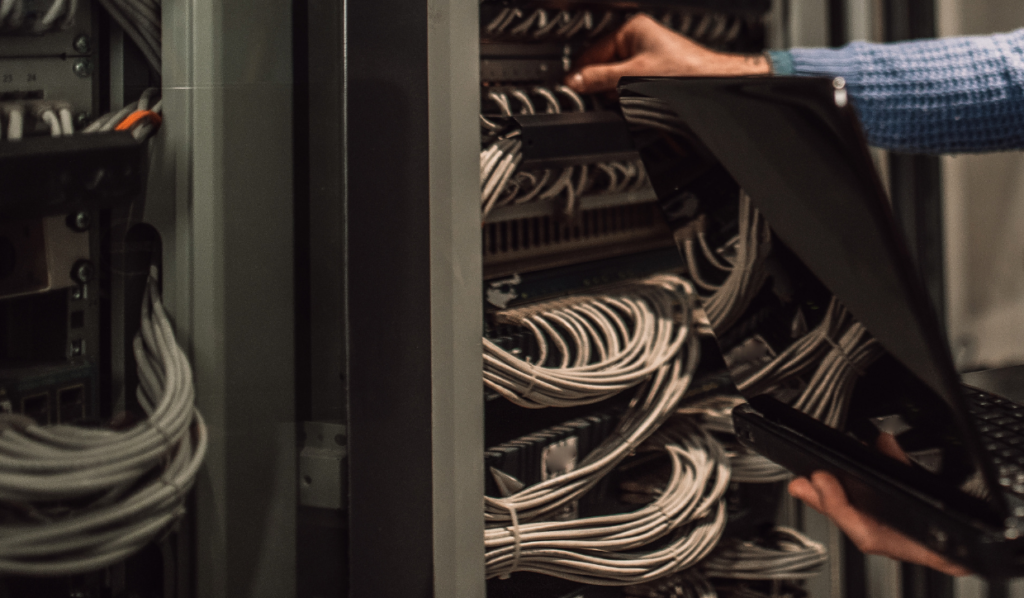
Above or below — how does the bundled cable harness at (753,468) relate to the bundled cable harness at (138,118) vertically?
below

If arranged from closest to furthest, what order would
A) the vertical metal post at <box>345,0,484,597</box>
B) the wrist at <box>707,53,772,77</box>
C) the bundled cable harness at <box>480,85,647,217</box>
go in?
the vertical metal post at <box>345,0,484,597</box> < the bundled cable harness at <box>480,85,647,217</box> < the wrist at <box>707,53,772,77</box>

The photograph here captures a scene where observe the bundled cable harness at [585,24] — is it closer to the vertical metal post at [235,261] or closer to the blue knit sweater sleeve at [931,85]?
the blue knit sweater sleeve at [931,85]

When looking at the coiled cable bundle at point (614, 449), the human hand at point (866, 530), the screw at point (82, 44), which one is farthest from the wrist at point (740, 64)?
the screw at point (82, 44)

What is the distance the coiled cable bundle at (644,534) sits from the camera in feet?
3.19

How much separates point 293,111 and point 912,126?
0.90 meters

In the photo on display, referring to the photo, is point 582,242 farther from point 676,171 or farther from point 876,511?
point 876,511

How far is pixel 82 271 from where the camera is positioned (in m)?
0.71

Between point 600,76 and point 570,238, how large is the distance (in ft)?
0.71

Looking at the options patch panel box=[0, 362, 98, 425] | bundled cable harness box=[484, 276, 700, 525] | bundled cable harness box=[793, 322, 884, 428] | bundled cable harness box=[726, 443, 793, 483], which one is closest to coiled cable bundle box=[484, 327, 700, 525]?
bundled cable harness box=[484, 276, 700, 525]

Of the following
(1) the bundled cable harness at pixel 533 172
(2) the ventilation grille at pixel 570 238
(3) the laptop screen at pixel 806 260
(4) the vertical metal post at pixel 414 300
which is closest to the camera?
(3) the laptop screen at pixel 806 260

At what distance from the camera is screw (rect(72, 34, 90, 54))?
706mm

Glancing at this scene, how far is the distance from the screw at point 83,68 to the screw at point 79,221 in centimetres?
11

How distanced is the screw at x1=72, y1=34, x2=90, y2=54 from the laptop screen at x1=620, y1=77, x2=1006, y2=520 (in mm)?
439

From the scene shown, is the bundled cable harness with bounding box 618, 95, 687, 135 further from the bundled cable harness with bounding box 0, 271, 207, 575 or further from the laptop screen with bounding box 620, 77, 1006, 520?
the bundled cable harness with bounding box 0, 271, 207, 575
